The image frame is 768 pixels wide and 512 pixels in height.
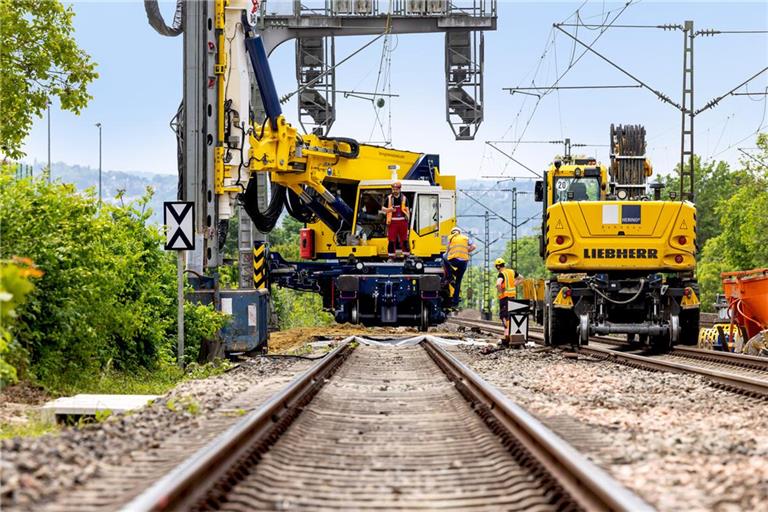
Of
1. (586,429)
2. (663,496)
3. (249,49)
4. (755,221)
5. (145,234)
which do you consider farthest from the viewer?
(755,221)

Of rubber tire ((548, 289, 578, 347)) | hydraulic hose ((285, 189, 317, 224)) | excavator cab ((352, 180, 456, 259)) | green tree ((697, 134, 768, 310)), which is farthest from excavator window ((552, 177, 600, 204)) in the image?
green tree ((697, 134, 768, 310))

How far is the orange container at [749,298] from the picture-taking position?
2095cm

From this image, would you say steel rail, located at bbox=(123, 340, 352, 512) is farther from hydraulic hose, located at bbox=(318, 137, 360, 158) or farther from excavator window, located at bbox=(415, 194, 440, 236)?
excavator window, located at bbox=(415, 194, 440, 236)

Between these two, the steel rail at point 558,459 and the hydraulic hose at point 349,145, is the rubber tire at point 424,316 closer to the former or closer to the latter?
the hydraulic hose at point 349,145

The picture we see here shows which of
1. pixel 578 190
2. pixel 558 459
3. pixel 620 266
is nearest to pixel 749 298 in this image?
pixel 578 190

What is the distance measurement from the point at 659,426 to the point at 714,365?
28.9 ft

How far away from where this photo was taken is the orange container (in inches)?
825

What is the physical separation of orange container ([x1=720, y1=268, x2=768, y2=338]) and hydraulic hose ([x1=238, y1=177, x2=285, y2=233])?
31.4ft

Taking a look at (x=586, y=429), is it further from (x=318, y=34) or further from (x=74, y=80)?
(x=318, y=34)

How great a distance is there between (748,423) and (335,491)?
4.52m

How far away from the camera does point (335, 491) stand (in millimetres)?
6078

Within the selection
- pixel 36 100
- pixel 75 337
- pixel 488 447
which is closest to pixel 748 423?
pixel 488 447

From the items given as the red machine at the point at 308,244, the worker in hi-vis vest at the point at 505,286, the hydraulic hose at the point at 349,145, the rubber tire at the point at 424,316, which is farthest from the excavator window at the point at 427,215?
the worker in hi-vis vest at the point at 505,286

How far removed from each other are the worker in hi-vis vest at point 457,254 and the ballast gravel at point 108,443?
1168 centimetres
